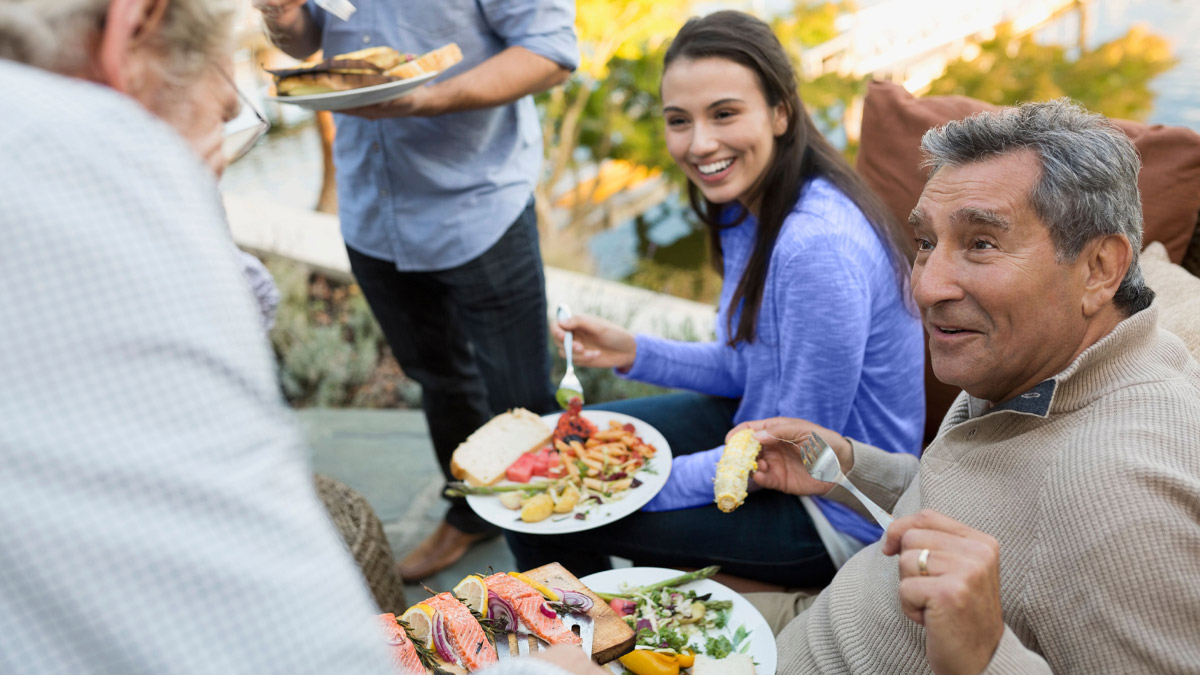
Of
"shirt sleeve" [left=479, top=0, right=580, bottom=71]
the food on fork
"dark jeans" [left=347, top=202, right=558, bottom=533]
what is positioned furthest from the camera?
"dark jeans" [left=347, top=202, right=558, bottom=533]

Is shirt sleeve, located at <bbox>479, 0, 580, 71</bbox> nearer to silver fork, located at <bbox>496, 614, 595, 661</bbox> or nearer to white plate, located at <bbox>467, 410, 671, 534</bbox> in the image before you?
white plate, located at <bbox>467, 410, 671, 534</bbox>

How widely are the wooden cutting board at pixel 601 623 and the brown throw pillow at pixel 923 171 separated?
147cm

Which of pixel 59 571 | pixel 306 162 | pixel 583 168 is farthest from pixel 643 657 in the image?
pixel 306 162

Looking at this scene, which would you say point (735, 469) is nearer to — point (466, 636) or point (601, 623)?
point (601, 623)

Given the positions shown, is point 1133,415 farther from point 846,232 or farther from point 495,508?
point 495,508

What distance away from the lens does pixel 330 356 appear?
449 cm

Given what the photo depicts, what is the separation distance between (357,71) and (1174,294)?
6.64 feet

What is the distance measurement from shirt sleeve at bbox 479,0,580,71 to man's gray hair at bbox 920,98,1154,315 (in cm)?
152

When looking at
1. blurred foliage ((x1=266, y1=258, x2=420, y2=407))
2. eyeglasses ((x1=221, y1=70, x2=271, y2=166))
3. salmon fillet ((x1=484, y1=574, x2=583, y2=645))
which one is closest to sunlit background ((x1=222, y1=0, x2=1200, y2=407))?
blurred foliage ((x1=266, y1=258, x2=420, y2=407))

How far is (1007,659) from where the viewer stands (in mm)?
1062

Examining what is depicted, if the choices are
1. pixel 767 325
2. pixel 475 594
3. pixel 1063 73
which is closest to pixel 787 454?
pixel 767 325

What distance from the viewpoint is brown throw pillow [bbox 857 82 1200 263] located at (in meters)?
2.08

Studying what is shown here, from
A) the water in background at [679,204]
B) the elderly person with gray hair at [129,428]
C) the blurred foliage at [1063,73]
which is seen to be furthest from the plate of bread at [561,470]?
the water in background at [679,204]

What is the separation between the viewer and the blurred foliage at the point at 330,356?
14.7 ft
